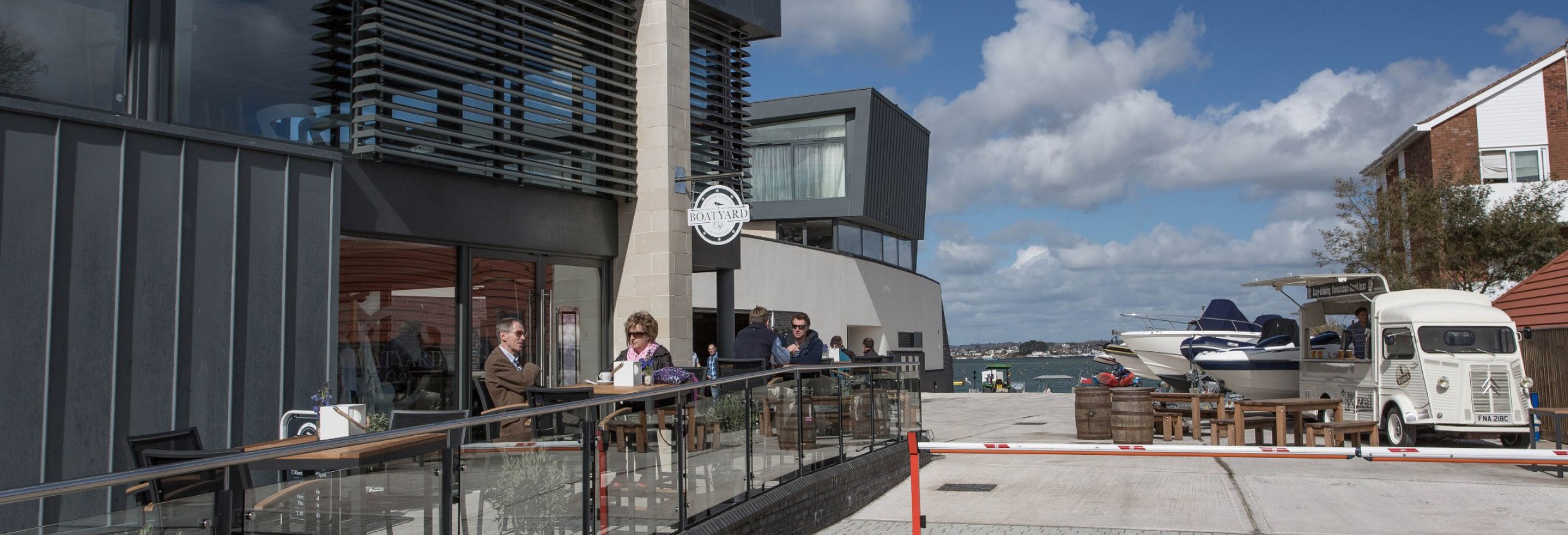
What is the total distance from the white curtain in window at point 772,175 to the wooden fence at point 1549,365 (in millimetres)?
17699

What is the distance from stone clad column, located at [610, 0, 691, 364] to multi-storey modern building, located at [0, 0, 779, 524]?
1.2 inches

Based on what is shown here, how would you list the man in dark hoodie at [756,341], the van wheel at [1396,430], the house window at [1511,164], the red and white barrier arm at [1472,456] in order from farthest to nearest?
the house window at [1511,164] → the van wheel at [1396,430] → the man in dark hoodie at [756,341] → the red and white barrier arm at [1472,456]

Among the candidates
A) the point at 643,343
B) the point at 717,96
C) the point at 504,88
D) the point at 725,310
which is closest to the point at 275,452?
the point at 643,343

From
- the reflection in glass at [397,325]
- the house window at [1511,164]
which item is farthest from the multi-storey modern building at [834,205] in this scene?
the house window at [1511,164]

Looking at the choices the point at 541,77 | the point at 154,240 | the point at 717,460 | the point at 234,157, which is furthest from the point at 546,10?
the point at 717,460

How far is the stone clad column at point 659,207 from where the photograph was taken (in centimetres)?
1334

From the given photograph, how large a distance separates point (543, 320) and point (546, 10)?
3.31 m

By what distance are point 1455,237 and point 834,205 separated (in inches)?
599

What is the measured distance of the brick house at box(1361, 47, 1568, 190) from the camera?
3203 cm

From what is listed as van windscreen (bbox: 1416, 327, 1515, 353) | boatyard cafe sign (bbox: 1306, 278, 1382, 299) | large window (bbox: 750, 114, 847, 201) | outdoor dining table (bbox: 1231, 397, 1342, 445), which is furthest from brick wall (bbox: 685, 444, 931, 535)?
large window (bbox: 750, 114, 847, 201)

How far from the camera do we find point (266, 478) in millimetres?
3594

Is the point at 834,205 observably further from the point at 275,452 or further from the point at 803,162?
the point at 275,452

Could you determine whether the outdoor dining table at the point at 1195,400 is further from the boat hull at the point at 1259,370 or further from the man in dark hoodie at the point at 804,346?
the man in dark hoodie at the point at 804,346

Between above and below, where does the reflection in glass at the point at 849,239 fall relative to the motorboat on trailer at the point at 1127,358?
above
